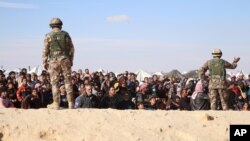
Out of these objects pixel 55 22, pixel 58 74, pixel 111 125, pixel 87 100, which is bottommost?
pixel 111 125

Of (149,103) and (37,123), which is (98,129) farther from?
(149,103)

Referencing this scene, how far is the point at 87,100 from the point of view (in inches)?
452

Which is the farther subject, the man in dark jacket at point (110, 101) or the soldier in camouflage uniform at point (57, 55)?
the man in dark jacket at point (110, 101)

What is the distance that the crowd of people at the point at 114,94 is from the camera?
1173 centimetres

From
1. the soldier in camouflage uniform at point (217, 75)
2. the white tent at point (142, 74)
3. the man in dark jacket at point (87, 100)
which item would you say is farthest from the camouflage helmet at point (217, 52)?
the white tent at point (142, 74)

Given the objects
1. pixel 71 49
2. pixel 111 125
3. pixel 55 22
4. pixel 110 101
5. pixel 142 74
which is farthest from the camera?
pixel 142 74

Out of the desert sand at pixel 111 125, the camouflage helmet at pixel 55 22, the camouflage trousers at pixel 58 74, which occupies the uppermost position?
the camouflage helmet at pixel 55 22

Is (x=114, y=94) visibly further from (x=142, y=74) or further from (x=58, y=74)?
(x=142, y=74)

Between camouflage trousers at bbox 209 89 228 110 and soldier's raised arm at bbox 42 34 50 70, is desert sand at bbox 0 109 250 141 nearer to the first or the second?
soldier's raised arm at bbox 42 34 50 70

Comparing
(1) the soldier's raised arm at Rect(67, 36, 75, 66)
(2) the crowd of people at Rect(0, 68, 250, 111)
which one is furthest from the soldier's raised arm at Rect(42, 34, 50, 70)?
(2) the crowd of people at Rect(0, 68, 250, 111)

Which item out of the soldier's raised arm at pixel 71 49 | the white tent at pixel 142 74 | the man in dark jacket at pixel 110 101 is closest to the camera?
the soldier's raised arm at pixel 71 49

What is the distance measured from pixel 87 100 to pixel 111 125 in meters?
3.41

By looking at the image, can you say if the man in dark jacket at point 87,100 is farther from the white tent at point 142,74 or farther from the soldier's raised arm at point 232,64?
the white tent at point 142,74

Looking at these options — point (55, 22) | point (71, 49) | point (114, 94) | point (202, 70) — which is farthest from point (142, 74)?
point (55, 22)
